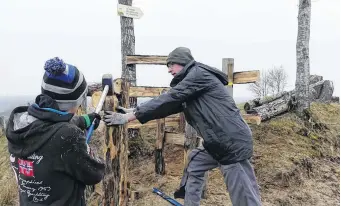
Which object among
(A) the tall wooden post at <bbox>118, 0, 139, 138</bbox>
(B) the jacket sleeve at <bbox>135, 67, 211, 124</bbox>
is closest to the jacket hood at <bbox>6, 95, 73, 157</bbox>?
(B) the jacket sleeve at <bbox>135, 67, 211, 124</bbox>

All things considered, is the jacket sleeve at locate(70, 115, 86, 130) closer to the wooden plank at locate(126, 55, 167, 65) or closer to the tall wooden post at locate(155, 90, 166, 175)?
the tall wooden post at locate(155, 90, 166, 175)

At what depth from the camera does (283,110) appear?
8750 millimetres

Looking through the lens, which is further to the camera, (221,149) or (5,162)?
(5,162)

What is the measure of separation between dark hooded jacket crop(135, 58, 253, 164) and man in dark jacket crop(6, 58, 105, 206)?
4.35 feet

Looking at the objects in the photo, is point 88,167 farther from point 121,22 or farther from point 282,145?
point 282,145

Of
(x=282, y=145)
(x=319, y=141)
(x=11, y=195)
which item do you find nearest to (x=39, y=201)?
(x=11, y=195)

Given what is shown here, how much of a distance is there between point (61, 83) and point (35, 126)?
0.97ft

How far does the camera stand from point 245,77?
5.85m

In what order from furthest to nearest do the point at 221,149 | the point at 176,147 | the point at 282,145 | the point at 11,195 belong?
the point at 282,145 < the point at 176,147 < the point at 11,195 < the point at 221,149

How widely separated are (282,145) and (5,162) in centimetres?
585

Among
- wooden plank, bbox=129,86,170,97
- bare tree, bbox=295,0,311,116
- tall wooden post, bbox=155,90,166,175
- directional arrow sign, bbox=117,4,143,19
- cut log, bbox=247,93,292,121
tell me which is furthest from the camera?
bare tree, bbox=295,0,311,116

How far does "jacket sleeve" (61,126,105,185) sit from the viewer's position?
2.13m

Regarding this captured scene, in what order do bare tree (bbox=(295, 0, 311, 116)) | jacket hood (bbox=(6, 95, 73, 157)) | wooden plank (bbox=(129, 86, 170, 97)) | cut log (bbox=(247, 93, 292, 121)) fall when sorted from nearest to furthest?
jacket hood (bbox=(6, 95, 73, 157)) < wooden plank (bbox=(129, 86, 170, 97)) < cut log (bbox=(247, 93, 292, 121)) < bare tree (bbox=(295, 0, 311, 116))

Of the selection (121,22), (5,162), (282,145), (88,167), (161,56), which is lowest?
(5,162)
